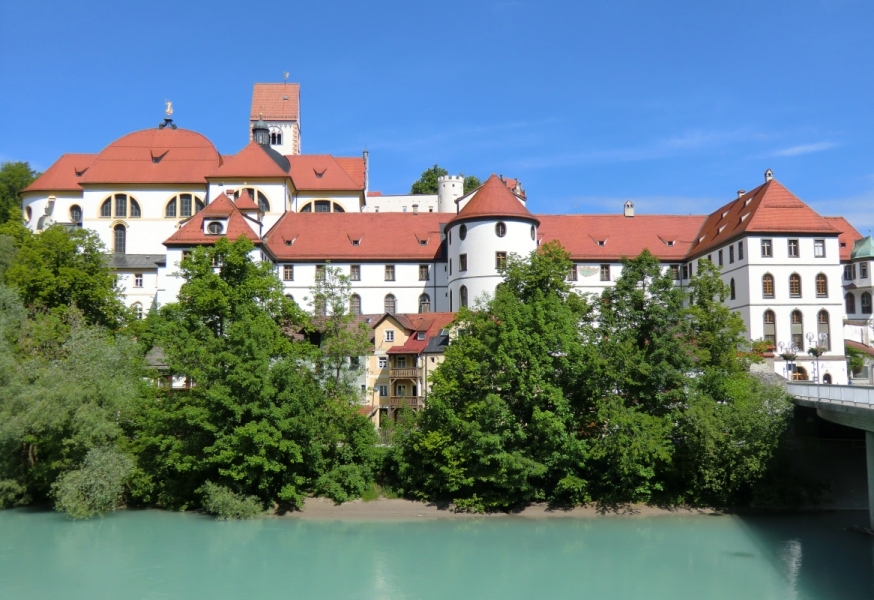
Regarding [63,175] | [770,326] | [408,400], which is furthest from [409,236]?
[63,175]

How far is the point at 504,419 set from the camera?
27.3 m

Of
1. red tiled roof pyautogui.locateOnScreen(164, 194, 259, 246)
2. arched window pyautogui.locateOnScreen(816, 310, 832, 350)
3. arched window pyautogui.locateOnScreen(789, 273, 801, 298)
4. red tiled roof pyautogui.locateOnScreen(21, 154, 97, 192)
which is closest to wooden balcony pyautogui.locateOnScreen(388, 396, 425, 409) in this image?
red tiled roof pyautogui.locateOnScreen(164, 194, 259, 246)

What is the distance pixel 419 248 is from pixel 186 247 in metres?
12.5

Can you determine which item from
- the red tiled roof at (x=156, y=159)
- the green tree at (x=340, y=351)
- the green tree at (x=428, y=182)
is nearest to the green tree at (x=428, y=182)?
the green tree at (x=428, y=182)

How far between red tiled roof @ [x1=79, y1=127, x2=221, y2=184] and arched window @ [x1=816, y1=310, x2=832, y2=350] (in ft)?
114

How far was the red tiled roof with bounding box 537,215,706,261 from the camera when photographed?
46625 millimetres

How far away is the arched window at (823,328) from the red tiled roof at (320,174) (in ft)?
91.3

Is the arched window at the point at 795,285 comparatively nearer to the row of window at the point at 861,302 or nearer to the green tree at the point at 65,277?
the row of window at the point at 861,302

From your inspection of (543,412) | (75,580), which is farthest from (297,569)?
(543,412)

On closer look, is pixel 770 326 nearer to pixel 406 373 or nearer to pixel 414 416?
pixel 406 373

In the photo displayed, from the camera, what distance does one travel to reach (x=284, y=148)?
75.9 meters

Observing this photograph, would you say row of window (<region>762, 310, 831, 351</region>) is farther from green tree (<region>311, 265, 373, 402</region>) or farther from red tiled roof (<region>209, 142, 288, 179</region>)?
red tiled roof (<region>209, 142, 288, 179</region>)

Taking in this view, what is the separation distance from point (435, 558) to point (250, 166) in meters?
31.7

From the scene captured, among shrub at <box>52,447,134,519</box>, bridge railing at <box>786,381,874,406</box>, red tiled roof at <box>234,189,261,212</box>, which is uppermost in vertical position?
red tiled roof at <box>234,189,261,212</box>
